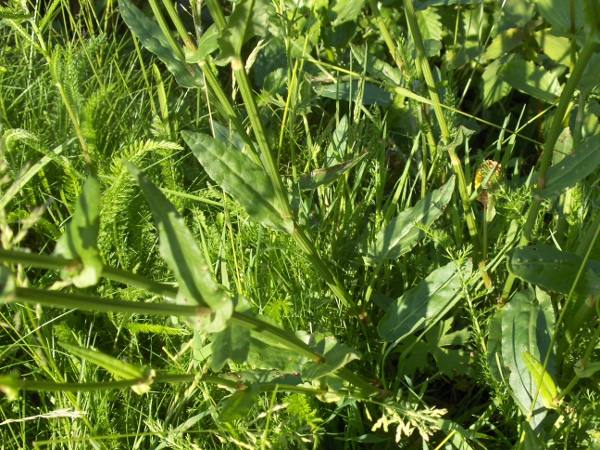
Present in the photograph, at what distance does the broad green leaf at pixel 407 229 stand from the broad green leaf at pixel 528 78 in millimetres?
354

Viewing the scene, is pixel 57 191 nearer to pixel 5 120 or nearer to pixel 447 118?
pixel 5 120

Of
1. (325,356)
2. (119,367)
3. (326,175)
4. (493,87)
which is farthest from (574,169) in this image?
(119,367)

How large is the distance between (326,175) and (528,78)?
2.07 feet

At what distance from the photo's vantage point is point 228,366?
1586 millimetres

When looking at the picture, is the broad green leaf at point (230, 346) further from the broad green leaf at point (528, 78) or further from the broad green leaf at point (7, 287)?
the broad green leaf at point (528, 78)

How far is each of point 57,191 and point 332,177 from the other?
0.92 metres

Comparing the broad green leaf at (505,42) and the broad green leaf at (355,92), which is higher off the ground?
the broad green leaf at (505,42)

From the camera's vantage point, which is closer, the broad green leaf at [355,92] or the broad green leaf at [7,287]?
the broad green leaf at [7,287]

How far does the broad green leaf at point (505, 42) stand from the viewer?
2.15 m

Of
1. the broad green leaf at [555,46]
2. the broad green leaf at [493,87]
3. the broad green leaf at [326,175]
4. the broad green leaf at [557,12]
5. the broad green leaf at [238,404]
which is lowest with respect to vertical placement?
the broad green leaf at [238,404]

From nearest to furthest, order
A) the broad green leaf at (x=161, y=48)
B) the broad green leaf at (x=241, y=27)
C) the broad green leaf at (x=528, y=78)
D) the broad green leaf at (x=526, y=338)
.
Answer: the broad green leaf at (x=241, y=27) → the broad green leaf at (x=526, y=338) → the broad green leaf at (x=161, y=48) → the broad green leaf at (x=528, y=78)

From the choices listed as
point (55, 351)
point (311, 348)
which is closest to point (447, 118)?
point (311, 348)

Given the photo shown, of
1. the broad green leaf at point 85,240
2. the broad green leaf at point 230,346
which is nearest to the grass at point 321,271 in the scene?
the broad green leaf at point 230,346

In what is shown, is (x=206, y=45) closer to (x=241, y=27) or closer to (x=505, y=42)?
(x=241, y=27)
